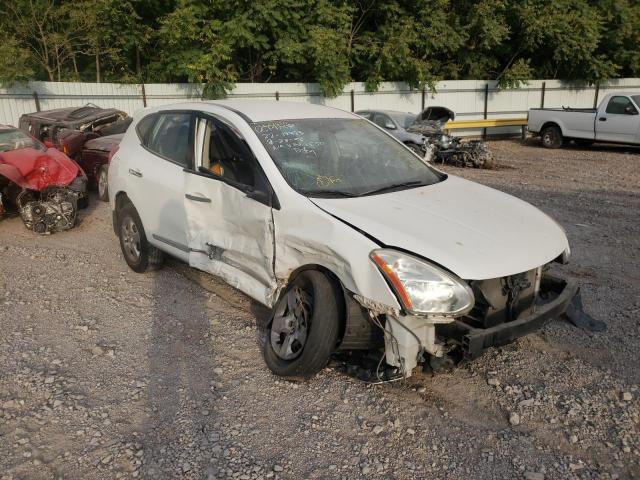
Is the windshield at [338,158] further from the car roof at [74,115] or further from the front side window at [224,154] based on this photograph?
the car roof at [74,115]

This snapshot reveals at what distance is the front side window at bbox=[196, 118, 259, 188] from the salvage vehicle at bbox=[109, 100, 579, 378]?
0.5 inches

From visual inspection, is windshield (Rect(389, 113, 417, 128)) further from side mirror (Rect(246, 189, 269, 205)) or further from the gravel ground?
side mirror (Rect(246, 189, 269, 205))

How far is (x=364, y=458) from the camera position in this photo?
2.96 meters

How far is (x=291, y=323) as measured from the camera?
3.67 meters

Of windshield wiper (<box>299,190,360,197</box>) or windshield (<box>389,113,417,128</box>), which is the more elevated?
windshield wiper (<box>299,190,360,197</box>)

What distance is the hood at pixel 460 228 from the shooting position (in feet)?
10.2

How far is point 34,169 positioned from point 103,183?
1.65m

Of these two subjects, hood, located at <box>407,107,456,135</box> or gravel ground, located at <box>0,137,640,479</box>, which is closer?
gravel ground, located at <box>0,137,640,479</box>

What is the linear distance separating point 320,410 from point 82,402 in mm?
1484

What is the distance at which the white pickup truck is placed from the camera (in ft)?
47.9

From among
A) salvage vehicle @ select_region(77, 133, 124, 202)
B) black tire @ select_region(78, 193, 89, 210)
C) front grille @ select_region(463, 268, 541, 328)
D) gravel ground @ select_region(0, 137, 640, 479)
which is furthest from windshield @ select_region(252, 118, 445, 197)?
salvage vehicle @ select_region(77, 133, 124, 202)

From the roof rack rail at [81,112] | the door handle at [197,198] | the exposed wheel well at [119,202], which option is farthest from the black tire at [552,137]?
the door handle at [197,198]

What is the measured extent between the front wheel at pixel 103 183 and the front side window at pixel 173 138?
4.17m

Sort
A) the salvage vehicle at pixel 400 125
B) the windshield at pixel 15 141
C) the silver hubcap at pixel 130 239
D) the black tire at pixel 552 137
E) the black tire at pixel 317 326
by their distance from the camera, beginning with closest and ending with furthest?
the black tire at pixel 317 326 < the silver hubcap at pixel 130 239 < the windshield at pixel 15 141 < the salvage vehicle at pixel 400 125 < the black tire at pixel 552 137
